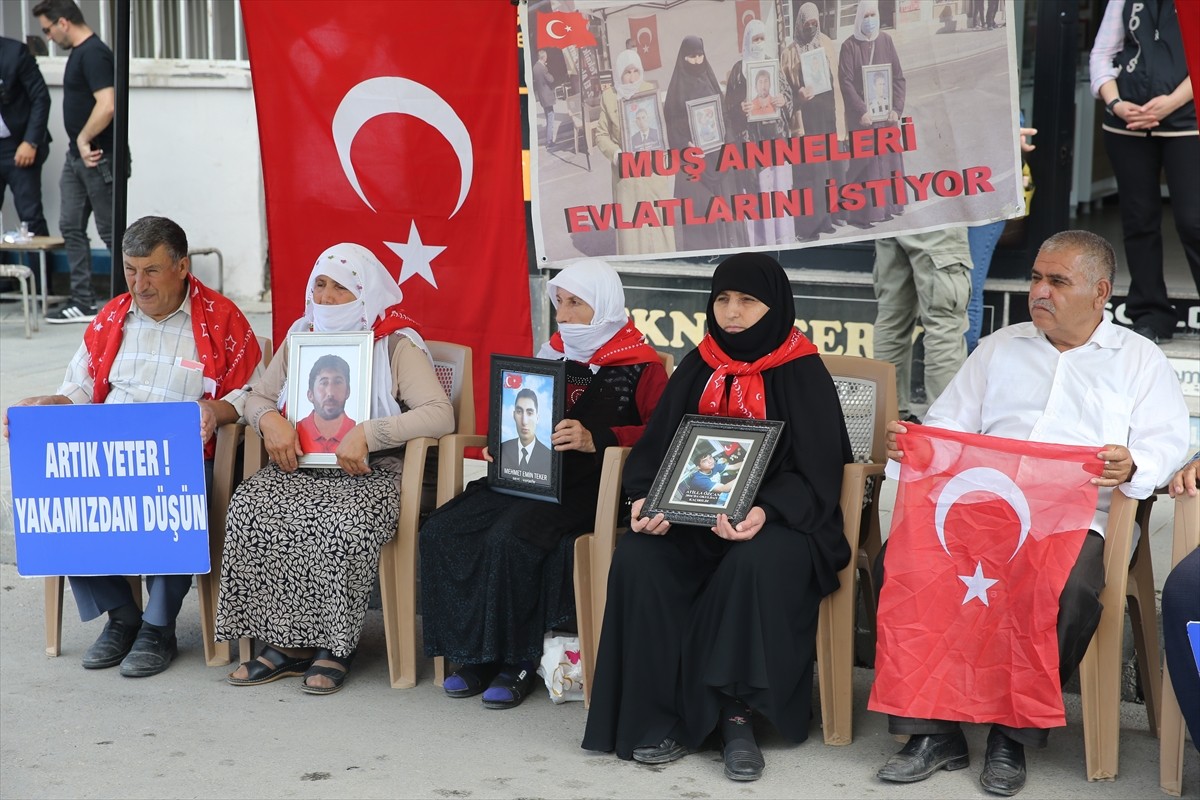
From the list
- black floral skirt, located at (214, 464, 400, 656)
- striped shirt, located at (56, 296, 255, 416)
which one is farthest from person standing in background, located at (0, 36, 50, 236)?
black floral skirt, located at (214, 464, 400, 656)

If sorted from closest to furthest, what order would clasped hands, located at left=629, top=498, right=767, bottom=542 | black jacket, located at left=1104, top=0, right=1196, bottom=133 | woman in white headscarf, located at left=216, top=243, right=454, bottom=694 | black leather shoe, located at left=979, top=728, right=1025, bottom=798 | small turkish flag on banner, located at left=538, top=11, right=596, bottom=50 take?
black leather shoe, located at left=979, top=728, right=1025, bottom=798 → clasped hands, located at left=629, top=498, right=767, bottom=542 → woman in white headscarf, located at left=216, top=243, right=454, bottom=694 → small turkish flag on banner, located at left=538, top=11, right=596, bottom=50 → black jacket, located at left=1104, top=0, right=1196, bottom=133

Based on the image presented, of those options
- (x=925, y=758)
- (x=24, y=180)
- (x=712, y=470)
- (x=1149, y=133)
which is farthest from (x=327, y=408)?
(x=24, y=180)

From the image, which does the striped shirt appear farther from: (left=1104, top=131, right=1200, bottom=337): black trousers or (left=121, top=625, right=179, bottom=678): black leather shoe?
(left=1104, top=131, right=1200, bottom=337): black trousers

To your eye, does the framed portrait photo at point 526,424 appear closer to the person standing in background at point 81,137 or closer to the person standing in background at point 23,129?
the person standing in background at point 81,137

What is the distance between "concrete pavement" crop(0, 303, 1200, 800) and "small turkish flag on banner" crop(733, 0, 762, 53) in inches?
82.7

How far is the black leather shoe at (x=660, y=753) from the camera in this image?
3.70 m

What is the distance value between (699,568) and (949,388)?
2.94 feet

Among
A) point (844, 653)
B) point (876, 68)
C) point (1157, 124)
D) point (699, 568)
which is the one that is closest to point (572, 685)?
point (699, 568)

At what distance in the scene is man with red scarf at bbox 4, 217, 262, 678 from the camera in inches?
178

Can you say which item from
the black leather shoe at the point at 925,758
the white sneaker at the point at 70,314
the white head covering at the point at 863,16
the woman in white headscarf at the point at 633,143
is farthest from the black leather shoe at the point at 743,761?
the white sneaker at the point at 70,314

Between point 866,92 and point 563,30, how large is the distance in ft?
3.57

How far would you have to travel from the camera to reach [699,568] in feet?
12.7

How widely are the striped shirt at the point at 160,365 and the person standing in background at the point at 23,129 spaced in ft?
18.5

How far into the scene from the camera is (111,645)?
4543mm
